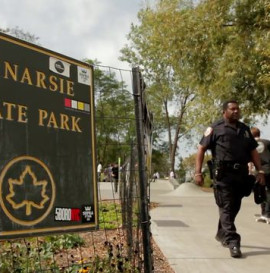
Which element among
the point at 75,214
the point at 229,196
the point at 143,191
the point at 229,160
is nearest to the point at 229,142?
the point at 229,160

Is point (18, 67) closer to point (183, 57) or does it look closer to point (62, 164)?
point (62, 164)

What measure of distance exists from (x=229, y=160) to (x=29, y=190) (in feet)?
10.5

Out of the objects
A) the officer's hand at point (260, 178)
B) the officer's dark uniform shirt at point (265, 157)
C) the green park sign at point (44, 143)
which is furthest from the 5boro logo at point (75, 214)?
the officer's dark uniform shirt at point (265, 157)

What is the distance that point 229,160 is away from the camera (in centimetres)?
549

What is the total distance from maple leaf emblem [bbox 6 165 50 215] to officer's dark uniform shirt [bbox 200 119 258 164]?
3.08 m

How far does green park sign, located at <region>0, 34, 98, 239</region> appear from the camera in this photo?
270cm

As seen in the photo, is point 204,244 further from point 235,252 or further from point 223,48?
point 223,48

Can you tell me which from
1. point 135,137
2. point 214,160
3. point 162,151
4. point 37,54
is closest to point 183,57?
point 214,160

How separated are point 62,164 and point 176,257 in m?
2.69

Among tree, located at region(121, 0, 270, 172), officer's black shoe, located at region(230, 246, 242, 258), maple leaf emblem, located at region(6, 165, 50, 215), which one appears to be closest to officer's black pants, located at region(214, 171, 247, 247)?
officer's black shoe, located at region(230, 246, 242, 258)

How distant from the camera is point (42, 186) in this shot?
282 cm

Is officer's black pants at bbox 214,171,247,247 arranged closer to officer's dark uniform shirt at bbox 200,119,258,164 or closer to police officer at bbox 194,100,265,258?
police officer at bbox 194,100,265,258

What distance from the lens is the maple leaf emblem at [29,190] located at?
267cm

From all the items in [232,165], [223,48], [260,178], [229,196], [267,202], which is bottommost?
[267,202]
